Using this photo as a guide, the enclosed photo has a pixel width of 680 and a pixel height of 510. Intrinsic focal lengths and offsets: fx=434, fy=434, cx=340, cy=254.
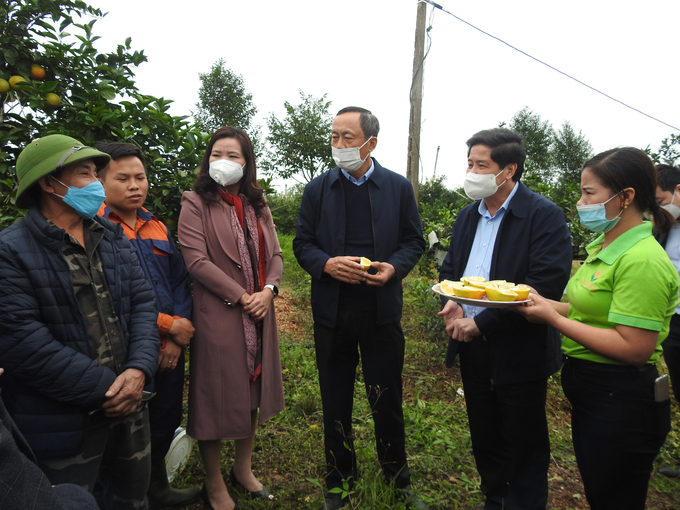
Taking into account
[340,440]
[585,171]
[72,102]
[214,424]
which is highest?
[72,102]

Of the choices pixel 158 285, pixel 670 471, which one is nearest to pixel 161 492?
pixel 158 285

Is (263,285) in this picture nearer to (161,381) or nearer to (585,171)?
(161,381)

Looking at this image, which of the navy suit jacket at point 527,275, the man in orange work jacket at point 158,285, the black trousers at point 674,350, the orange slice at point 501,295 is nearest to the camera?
the orange slice at point 501,295

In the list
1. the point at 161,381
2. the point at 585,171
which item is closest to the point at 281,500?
the point at 161,381

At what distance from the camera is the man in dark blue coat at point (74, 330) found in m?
1.61

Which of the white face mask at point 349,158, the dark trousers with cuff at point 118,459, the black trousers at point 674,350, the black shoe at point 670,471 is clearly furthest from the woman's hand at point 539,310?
the black shoe at point 670,471

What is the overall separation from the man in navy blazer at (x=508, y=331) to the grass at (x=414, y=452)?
470 mm

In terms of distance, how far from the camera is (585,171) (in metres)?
2.00

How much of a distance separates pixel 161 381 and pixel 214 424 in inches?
14.7

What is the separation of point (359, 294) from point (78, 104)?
2.15 m

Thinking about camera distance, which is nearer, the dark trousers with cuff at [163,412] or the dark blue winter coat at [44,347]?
the dark blue winter coat at [44,347]

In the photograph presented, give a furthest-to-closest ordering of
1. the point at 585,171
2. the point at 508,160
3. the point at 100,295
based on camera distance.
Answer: the point at 508,160
the point at 585,171
the point at 100,295

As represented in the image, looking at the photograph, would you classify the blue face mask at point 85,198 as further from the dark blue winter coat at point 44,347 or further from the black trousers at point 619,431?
the black trousers at point 619,431

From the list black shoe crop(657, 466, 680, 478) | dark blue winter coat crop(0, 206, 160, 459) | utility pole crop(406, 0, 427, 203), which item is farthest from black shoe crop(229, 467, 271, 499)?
utility pole crop(406, 0, 427, 203)
